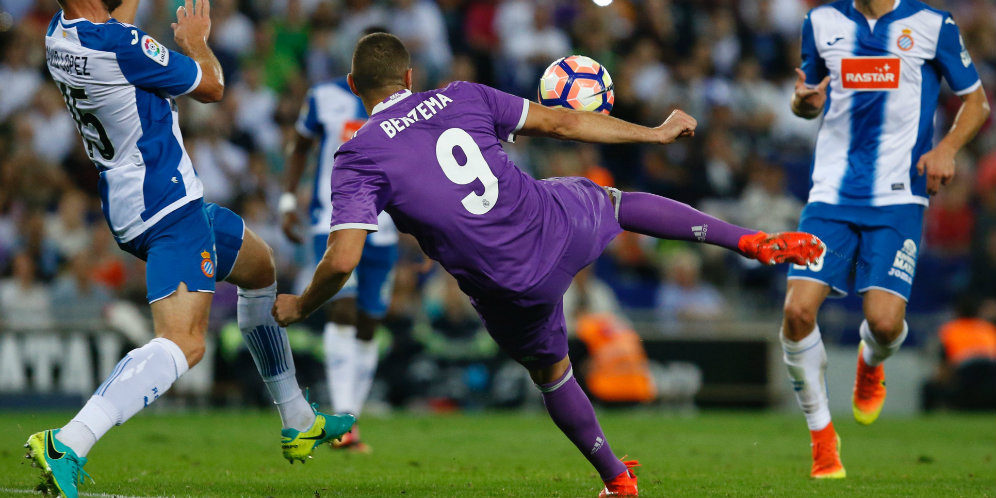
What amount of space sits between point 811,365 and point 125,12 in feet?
14.4

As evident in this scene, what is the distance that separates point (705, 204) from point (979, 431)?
534 cm

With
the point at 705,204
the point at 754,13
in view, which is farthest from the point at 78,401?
the point at 754,13

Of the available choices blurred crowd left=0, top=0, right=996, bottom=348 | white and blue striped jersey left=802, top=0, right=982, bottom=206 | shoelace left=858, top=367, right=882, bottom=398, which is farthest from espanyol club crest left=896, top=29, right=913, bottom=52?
blurred crowd left=0, top=0, right=996, bottom=348

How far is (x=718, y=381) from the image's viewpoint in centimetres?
1445

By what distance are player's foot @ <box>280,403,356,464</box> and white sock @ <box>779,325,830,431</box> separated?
275 centimetres

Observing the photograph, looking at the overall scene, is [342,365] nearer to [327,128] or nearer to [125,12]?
[327,128]

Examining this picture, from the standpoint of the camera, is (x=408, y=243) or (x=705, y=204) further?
(x=705, y=204)

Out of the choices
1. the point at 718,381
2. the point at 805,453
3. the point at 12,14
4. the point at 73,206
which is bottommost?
the point at 718,381

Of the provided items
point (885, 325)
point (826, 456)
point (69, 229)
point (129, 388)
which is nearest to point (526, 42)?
point (69, 229)

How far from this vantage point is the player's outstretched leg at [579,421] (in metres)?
5.85

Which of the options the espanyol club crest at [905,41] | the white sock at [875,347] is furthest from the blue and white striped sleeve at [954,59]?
the white sock at [875,347]

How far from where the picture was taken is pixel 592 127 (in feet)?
18.7

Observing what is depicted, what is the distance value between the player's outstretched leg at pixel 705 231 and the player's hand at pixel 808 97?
1.49 metres

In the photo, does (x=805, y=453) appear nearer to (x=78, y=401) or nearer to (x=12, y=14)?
(x=78, y=401)
